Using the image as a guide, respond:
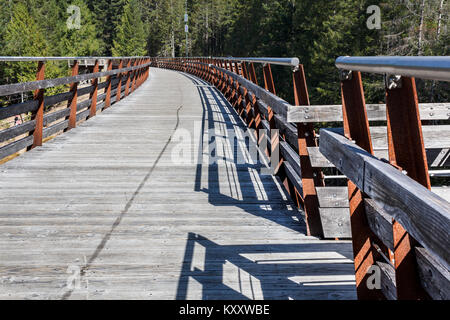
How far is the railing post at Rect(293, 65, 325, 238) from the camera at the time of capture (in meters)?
4.02

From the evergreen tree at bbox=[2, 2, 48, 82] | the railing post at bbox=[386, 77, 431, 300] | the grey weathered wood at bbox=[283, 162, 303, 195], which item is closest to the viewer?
the railing post at bbox=[386, 77, 431, 300]

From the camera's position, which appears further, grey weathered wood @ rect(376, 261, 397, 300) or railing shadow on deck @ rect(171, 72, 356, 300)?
railing shadow on deck @ rect(171, 72, 356, 300)

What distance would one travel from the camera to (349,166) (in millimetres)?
2227

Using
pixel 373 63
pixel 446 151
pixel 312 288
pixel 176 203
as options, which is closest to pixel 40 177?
pixel 176 203

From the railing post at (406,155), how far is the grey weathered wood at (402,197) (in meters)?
0.07

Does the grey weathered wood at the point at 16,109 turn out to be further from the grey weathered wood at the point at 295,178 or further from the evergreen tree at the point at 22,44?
the evergreen tree at the point at 22,44

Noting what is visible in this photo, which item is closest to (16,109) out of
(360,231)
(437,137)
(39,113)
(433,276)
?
(39,113)

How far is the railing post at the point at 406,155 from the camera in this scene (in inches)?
69.4

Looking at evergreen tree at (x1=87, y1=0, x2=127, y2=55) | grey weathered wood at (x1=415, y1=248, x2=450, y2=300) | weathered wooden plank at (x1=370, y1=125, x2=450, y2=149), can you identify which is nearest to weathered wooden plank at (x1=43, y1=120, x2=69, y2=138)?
weathered wooden plank at (x1=370, y1=125, x2=450, y2=149)

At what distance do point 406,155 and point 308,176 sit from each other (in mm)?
2225

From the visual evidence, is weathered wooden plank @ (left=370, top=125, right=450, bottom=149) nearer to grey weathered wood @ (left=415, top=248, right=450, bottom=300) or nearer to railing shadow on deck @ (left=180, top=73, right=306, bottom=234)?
railing shadow on deck @ (left=180, top=73, right=306, bottom=234)

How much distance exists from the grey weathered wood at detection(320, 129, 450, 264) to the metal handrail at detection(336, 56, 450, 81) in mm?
344

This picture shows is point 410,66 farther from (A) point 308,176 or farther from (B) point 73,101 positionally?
(B) point 73,101

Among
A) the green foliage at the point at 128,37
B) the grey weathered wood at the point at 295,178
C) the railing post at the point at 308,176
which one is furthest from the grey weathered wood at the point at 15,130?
the green foliage at the point at 128,37
